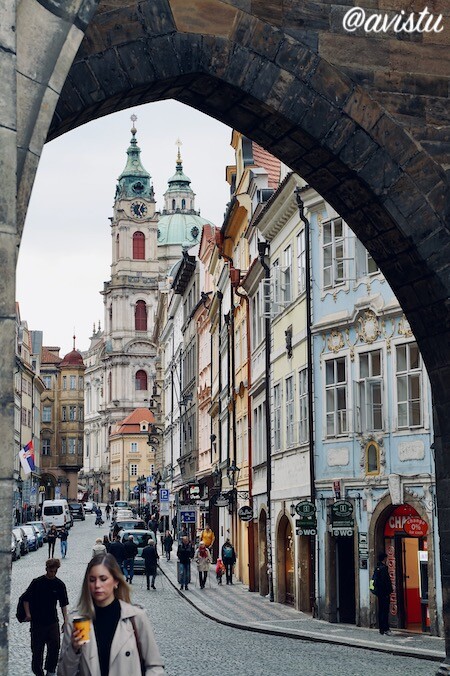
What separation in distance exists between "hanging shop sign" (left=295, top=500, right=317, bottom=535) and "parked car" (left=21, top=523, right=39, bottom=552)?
3144cm

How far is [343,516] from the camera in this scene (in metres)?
26.3

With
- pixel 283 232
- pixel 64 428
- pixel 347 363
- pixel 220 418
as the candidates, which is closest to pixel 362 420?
pixel 347 363

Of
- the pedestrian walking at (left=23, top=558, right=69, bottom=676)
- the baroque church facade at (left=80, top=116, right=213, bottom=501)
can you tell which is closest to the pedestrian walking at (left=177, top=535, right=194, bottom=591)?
the pedestrian walking at (left=23, top=558, right=69, bottom=676)

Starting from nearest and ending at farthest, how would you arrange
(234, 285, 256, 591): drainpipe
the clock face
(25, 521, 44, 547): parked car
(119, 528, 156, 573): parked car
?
(234, 285, 256, 591): drainpipe → (119, 528, 156, 573): parked car → (25, 521, 44, 547): parked car → the clock face

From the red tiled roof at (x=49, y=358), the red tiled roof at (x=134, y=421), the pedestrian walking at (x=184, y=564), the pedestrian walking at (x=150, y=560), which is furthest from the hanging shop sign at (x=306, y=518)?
the red tiled roof at (x=49, y=358)

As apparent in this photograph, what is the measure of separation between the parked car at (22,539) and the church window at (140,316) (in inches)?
4199

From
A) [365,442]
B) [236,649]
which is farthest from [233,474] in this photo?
[236,649]

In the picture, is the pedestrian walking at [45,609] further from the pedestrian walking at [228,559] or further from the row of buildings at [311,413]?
the pedestrian walking at [228,559]

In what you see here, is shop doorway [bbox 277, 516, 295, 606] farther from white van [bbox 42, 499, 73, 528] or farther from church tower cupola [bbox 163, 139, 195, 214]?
church tower cupola [bbox 163, 139, 195, 214]

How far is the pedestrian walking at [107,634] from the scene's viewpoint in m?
6.49

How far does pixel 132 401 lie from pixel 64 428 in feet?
32.1

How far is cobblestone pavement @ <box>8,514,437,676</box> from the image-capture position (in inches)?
703

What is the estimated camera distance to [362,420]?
26719 millimetres

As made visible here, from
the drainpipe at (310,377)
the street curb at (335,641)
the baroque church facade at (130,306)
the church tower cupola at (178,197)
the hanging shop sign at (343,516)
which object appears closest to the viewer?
the street curb at (335,641)
